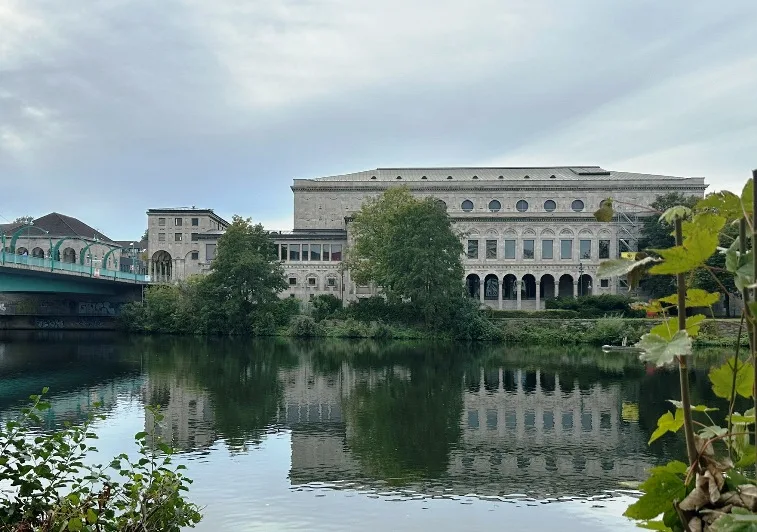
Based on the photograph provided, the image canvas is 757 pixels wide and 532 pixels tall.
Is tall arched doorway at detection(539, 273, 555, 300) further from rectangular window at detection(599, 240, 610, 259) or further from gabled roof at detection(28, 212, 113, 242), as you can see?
gabled roof at detection(28, 212, 113, 242)

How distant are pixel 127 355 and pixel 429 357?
18.7 meters

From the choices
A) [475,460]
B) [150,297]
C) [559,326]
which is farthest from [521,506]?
[150,297]

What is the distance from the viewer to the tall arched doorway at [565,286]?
225 ft

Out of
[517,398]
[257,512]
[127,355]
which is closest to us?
[257,512]

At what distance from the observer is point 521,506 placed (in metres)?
13.9

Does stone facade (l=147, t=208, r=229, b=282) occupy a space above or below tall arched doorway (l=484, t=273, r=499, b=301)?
above

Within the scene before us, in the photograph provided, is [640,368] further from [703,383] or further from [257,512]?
[257,512]

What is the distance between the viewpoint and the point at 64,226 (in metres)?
83.0

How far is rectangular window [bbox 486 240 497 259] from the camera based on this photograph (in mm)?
66438

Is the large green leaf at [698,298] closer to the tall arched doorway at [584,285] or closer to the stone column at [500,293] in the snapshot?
the stone column at [500,293]

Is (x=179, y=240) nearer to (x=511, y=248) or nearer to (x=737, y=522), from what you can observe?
(x=511, y=248)

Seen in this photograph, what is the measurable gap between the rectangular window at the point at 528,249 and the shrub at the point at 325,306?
1954cm

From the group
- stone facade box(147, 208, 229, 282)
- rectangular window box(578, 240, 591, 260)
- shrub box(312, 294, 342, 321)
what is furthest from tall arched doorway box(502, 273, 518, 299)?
stone facade box(147, 208, 229, 282)

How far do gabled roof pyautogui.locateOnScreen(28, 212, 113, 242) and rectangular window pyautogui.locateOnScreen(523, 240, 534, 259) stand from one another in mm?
53919
